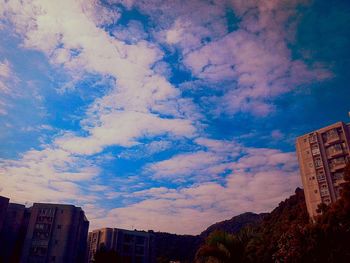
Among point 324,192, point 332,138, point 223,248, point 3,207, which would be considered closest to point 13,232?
point 3,207

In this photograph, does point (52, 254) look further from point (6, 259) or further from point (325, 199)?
point (325, 199)

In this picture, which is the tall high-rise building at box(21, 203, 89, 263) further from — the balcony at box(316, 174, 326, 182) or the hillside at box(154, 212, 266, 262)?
the hillside at box(154, 212, 266, 262)

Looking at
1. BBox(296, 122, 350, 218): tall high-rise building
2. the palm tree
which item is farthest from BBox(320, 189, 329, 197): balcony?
the palm tree

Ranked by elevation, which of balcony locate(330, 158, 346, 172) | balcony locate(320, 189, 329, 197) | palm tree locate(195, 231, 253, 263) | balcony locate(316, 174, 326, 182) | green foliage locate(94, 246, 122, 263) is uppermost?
balcony locate(330, 158, 346, 172)

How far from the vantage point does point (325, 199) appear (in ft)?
200

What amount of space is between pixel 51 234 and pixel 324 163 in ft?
205

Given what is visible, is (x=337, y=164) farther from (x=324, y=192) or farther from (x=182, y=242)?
(x=182, y=242)

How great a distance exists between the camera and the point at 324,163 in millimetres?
63250

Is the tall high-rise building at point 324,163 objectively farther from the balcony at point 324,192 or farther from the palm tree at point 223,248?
the palm tree at point 223,248

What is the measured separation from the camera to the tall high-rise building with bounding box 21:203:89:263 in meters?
68.6

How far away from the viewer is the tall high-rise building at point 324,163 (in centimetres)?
6081

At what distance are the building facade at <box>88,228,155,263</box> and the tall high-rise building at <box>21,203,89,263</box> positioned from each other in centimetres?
1971

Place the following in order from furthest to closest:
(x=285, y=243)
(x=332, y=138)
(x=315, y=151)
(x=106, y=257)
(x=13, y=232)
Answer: (x=13, y=232) < (x=106, y=257) < (x=315, y=151) < (x=332, y=138) < (x=285, y=243)

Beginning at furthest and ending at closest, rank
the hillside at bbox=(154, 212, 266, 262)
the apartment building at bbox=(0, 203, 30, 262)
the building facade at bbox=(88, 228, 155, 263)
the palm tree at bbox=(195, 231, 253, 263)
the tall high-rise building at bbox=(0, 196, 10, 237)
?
the hillside at bbox=(154, 212, 266, 262) < the building facade at bbox=(88, 228, 155, 263) < the apartment building at bbox=(0, 203, 30, 262) < the tall high-rise building at bbox=(0, 196, 10, 237) < the palm tree at bbox=(195, 231, 253, 263)
